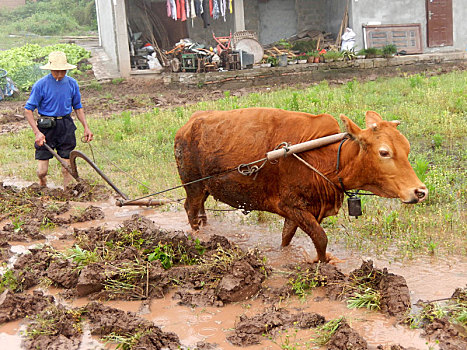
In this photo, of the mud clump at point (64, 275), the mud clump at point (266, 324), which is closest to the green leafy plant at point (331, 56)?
the mud clump at point (64, 275)

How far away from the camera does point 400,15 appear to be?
20172 millimetres

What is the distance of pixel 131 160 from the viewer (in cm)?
991

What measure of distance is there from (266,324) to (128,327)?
42.7 inches

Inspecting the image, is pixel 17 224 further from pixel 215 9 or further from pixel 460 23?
pixel 460 23

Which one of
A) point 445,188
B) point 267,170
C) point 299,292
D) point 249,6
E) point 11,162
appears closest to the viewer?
point 299,292

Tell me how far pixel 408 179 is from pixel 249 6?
18139mm

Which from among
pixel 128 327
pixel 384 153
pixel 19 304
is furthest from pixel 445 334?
pixel 19 304

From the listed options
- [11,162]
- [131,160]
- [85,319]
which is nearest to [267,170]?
[85,319]

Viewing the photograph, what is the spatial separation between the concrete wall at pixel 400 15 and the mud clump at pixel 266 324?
17031mm

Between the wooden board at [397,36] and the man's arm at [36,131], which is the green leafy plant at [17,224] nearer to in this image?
the man's arm at [36,131]

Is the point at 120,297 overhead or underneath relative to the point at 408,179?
underneath

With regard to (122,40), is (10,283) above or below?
below

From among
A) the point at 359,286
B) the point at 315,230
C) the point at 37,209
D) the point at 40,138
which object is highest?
the point at 40,138

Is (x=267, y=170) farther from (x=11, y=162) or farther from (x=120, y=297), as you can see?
(x=11, y=162)
